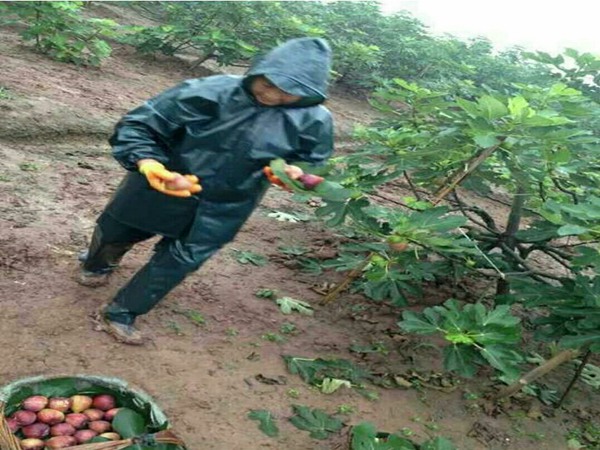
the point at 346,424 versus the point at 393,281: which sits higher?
the point at 393,281

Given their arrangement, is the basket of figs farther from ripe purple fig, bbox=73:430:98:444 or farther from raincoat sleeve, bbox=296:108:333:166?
raincoat sleeve, bbox=296:108:333:166

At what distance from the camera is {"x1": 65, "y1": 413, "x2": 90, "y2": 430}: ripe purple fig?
6.40ft

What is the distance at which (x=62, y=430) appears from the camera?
1912 millimetres

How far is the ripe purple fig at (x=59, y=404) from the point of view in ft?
6.50

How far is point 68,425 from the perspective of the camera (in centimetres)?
194

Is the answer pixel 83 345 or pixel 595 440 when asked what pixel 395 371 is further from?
pixel 83 345

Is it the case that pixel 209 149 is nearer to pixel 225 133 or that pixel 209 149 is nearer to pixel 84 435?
pixel 225 133

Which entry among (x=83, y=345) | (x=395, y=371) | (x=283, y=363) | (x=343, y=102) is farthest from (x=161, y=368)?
(x=343, y=102)

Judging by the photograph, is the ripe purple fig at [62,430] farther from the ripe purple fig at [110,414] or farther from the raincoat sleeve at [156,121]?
the raincoat sleeve at [156,121]

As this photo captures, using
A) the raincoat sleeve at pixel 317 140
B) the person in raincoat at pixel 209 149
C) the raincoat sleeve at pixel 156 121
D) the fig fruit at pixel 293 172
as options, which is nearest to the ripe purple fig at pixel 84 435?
the person in raincoat at pixel 209 149

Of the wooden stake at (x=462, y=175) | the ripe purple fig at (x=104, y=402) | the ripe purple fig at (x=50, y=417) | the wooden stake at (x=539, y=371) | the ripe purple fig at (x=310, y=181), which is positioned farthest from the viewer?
the wooden stake at (x=462, y=175)

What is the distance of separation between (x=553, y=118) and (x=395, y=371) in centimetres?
136

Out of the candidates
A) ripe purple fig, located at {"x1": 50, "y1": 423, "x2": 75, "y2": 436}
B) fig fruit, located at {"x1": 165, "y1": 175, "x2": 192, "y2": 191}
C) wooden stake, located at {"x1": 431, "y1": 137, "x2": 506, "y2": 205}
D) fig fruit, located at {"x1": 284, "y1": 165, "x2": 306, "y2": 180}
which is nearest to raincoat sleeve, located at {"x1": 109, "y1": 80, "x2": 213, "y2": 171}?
fig fruit, located at {"x1": 165, "y1": 175, "x2": 192, "y2": 191}

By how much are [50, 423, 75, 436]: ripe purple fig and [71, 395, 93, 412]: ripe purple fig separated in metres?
0.09
